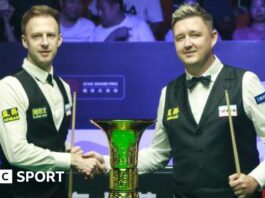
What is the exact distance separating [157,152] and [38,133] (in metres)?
0.50

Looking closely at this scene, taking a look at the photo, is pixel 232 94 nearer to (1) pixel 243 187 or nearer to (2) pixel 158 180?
(1) pixel 243 187

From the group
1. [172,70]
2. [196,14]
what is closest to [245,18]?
[172,70]

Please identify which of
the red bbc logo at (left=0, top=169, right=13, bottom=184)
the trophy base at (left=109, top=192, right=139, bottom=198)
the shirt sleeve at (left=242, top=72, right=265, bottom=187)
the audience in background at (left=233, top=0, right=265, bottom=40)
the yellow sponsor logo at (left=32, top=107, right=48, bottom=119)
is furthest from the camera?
the audience in background at (left=233, top=0, right=265, bottom=40)

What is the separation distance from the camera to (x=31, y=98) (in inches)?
112

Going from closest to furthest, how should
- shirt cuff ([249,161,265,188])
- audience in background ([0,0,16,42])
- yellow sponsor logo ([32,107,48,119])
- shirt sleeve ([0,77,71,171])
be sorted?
shirt cuff ([249,161,265,188])
shirt sleeve ([0,77,71,171])
yellow sponsor logo ([32,107,48,119])
audience in background ([0,0,16,42])

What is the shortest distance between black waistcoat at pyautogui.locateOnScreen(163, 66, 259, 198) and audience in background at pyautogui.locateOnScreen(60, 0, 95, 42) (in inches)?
60.4

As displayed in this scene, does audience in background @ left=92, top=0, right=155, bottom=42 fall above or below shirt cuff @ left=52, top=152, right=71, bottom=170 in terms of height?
above

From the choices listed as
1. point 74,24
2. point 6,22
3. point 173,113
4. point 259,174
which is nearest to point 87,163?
point 173,113

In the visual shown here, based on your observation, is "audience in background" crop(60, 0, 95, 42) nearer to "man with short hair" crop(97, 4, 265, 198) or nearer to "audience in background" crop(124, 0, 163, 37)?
"audience in background" crop(124, 0, 163, 37)

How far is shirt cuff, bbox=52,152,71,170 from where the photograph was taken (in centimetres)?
271

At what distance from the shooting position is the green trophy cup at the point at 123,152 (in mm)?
2205

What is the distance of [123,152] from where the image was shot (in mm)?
2246

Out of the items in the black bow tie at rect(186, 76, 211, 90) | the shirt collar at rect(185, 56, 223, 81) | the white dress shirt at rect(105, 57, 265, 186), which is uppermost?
the shirt collar at rect(185, 56, 223, 81)

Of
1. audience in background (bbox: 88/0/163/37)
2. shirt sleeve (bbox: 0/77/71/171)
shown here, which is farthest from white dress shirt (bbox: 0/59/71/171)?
audience in background (bbox: 88/0/163/37)
